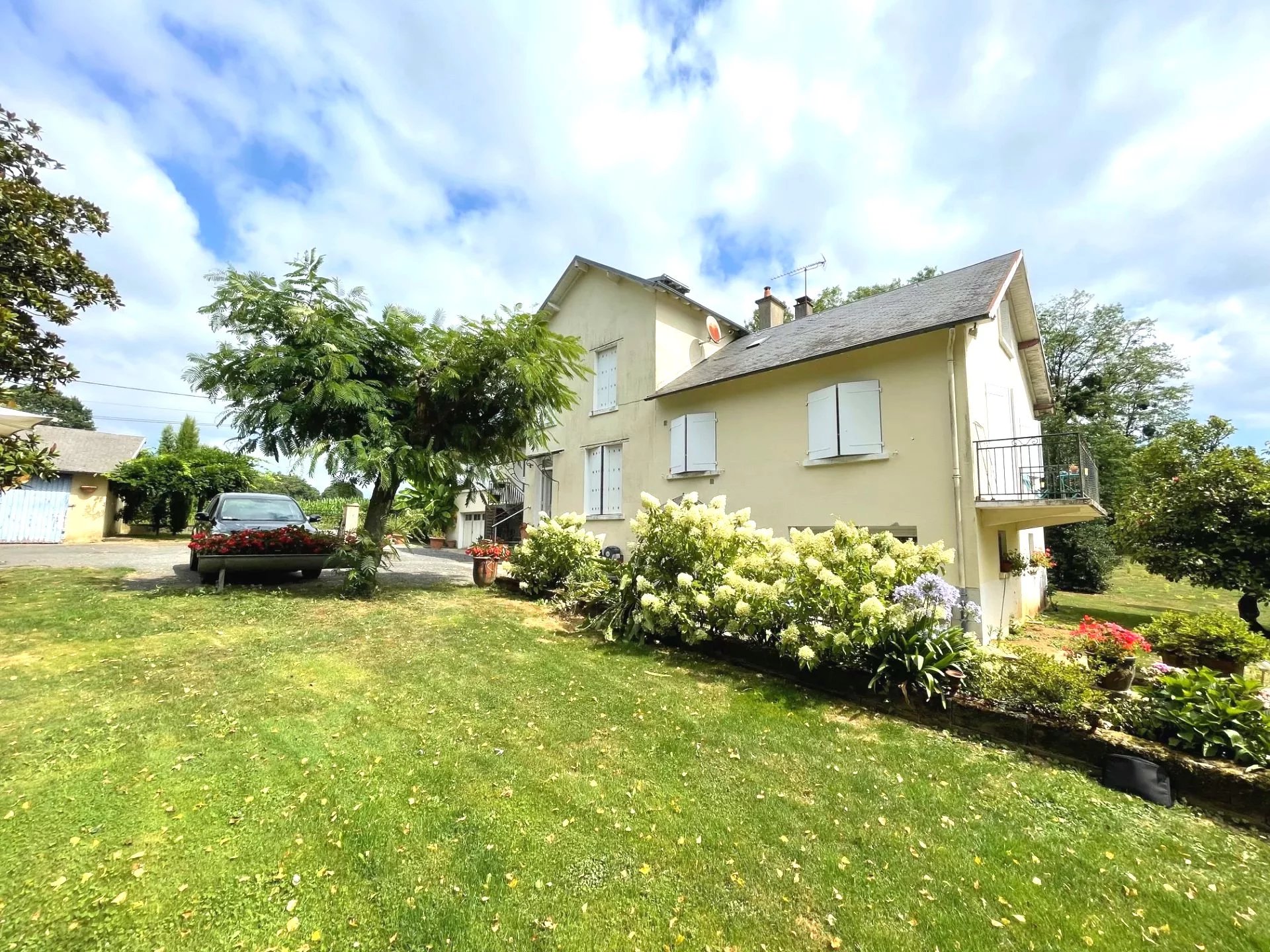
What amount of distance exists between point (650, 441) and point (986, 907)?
402 inches

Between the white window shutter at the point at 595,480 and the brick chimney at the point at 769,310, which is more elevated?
the brick chimney at the point at 769,310

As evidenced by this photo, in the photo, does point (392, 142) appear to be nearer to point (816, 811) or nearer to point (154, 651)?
point (154, 651)

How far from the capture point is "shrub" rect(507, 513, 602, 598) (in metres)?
8.65

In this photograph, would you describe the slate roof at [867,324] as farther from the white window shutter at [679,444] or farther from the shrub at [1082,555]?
the shrub at [1082,555]

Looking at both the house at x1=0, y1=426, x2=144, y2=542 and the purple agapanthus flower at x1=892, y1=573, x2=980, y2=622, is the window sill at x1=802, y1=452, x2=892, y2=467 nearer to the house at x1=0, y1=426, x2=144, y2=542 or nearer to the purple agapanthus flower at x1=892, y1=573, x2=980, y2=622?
the purple agapanthus flower at x1=892, y1=573, x2=980, y2=622

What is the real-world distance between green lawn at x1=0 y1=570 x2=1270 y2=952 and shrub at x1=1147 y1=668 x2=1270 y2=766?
521mm

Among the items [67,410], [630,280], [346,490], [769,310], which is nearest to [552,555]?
[346,490]

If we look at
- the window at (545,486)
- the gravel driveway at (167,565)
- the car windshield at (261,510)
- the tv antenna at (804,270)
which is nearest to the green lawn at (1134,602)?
the tv antenna at (804,270)

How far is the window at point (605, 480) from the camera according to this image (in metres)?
12.8

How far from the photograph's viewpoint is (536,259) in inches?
565

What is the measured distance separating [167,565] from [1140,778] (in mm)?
16504

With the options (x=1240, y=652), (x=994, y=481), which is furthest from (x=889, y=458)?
(x=1240, y=652)

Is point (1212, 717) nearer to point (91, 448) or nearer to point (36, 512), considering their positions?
point (36, 512)

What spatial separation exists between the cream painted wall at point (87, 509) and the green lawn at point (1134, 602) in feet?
98.9
